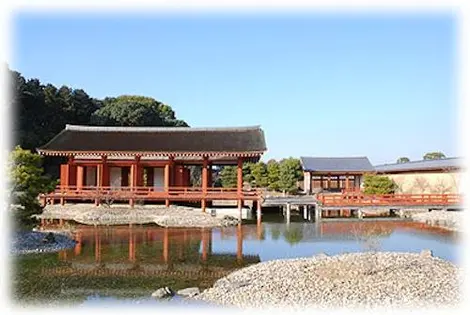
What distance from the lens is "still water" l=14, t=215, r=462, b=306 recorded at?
304 inches

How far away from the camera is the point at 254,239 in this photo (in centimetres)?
1328

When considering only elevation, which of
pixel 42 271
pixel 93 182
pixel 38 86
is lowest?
pixel 42 271

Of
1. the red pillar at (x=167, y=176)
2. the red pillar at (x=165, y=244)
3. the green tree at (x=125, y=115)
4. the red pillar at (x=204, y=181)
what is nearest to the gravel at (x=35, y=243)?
the red pillar at (x=165, y=244)

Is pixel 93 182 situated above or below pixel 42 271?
above

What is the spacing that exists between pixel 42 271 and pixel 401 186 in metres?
22.7

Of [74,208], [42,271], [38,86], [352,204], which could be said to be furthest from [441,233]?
[38,86]

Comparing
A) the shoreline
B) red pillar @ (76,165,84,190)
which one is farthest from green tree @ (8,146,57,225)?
the shoreline

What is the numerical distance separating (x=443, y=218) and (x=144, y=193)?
36.6 feet

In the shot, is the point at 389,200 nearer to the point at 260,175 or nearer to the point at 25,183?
the point at 260,175

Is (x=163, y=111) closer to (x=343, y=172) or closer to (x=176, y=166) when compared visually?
(x=343, y=172)

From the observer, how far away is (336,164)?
27.5m

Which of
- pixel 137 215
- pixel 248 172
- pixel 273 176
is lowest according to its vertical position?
pixel 137 215

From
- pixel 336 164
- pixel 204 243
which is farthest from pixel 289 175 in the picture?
pixel 204 243

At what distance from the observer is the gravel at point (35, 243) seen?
1055cm
